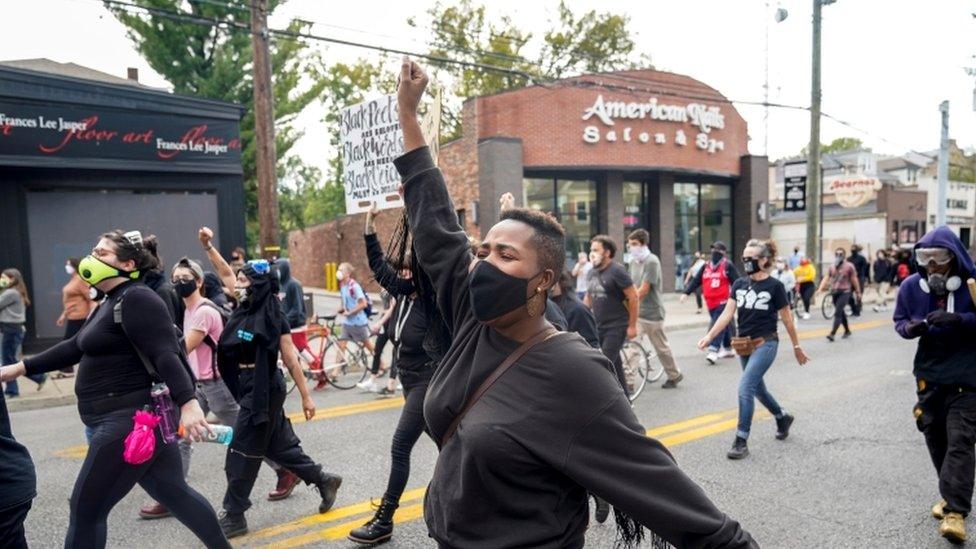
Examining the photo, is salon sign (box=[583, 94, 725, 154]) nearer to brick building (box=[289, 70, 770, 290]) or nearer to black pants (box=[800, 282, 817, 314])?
brick building (box=[289, 70, 770, 290])

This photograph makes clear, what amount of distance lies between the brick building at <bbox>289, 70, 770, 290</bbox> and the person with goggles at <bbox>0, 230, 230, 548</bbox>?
15988mm

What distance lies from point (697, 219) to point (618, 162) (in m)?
5.56

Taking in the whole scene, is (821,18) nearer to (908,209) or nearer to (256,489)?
(256,489)

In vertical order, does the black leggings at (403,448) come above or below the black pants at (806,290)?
above

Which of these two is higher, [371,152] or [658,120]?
[658,120]

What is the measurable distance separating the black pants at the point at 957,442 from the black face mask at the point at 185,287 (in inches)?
208

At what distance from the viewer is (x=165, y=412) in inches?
136

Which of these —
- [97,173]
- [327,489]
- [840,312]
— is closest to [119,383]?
[327,489]

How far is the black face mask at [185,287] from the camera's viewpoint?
5371 millimetres

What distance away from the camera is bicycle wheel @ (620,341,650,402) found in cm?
872

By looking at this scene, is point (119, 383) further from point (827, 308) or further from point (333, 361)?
point (827, 308)

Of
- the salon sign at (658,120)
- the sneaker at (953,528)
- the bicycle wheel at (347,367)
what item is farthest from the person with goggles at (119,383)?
the salon sign at (658,120)

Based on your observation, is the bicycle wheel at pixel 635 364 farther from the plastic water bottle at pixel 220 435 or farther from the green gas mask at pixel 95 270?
the green gas mask at pixel 95 270

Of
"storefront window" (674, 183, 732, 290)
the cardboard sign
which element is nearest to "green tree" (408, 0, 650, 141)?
"storefront window" (674, 183, 732, 290)
